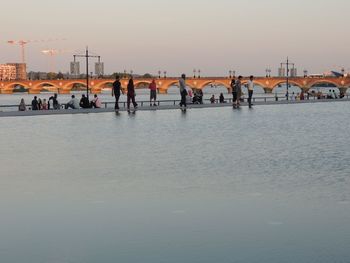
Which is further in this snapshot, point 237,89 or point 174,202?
point 237,89

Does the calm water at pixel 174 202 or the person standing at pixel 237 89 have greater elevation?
the person standing at pixel 237 89

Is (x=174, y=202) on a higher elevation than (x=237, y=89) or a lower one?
lower

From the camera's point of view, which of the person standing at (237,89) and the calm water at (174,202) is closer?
the calm water at (174,202)

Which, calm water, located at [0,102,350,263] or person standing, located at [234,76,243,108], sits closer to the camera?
calm water, located at [0,102,350,263]

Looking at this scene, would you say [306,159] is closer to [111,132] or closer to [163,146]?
[163,146]

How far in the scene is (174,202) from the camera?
6961 millimetres

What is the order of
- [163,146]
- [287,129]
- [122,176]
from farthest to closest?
[287,129], [163,146], [122,176]

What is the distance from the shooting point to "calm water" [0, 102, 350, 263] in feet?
16.3

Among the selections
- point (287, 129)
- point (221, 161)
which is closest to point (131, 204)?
point (221, 161)

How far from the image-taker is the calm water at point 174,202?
4.97 meters

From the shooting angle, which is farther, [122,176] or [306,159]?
[306,159]

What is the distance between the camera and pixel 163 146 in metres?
13.4

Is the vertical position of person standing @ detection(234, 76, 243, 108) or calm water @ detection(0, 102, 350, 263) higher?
person standing @ detection(234, 76, 243, 108)

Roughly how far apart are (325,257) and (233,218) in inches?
60.1
